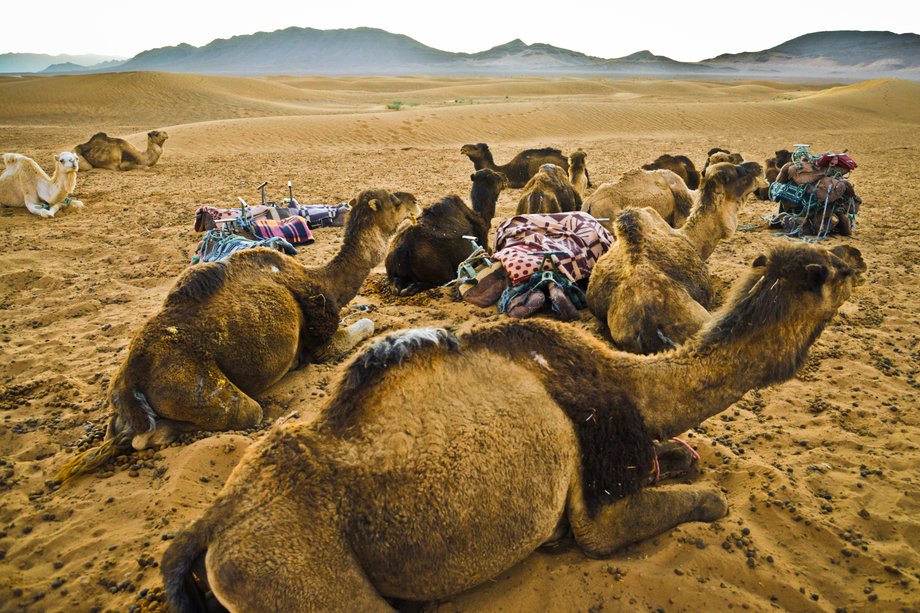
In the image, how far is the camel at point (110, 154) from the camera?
16.6 meters

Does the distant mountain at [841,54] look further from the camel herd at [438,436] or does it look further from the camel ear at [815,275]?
the camel herd at [438,436]

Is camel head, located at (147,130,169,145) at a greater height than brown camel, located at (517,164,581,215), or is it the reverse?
camel head, located at (147,130,169,145)

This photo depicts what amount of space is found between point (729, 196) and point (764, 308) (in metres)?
4.30

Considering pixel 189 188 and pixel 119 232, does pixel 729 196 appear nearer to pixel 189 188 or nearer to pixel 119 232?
pixel 119 232

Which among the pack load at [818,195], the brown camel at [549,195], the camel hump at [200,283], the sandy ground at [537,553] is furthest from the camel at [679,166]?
the camel hump at [200,283]

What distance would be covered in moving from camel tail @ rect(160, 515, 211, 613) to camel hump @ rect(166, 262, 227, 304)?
2.50 m

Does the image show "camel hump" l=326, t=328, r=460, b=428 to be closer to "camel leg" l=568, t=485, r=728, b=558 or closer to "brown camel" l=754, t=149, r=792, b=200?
"camel leg" l=568, t=485, r=728, b=558

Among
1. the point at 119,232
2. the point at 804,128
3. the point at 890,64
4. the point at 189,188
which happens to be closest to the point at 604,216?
the point at 119,232

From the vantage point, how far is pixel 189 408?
4.14m

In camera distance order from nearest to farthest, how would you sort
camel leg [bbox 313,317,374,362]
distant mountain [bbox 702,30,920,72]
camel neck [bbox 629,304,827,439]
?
1. camel neck [bbox 629,304,827,439]
2. camel leg [bbox 313,317,374,362]
3. distant mountain [bbox 702,30,920,72]

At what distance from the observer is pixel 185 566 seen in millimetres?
2338

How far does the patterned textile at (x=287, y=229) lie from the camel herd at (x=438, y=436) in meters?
4.15

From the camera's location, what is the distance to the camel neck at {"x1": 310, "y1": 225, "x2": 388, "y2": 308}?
563cm

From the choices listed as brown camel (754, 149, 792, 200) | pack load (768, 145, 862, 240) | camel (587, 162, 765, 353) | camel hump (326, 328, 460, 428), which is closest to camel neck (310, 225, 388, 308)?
camel (587, 162, 765, 353)
